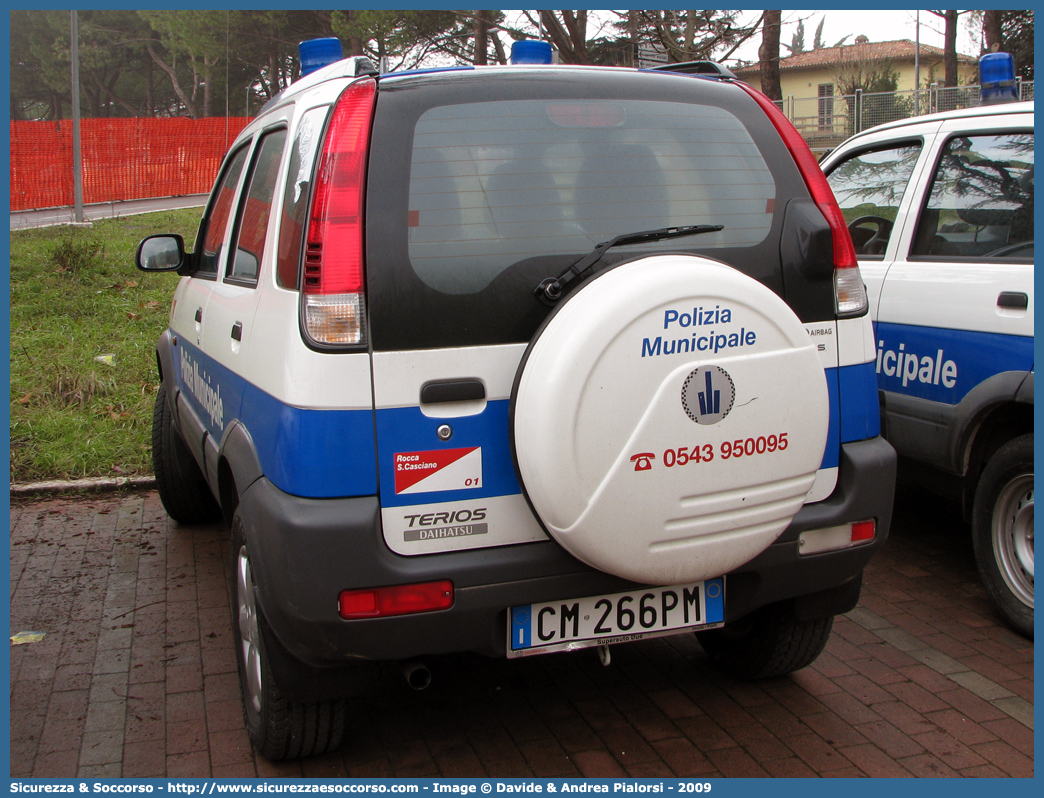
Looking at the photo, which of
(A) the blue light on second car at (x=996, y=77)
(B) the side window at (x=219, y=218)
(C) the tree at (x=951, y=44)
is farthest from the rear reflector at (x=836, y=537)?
(C) the tree at (x=951, y=44)

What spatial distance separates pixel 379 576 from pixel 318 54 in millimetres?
2021

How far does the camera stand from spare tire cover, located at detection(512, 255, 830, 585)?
90.0 inches

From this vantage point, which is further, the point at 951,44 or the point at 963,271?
the point at 951,44

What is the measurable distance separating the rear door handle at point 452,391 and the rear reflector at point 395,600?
0.47m

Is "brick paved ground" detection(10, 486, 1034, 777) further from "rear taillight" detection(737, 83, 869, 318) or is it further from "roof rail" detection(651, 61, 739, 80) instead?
"roof rail" detection(651, 61, 739, 80)

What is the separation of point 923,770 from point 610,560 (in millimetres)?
1251

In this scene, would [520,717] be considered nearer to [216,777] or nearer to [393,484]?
[216,777]

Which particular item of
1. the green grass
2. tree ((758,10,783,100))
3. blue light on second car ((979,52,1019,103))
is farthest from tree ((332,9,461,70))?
blue light on second car ((979,52,1019,103))

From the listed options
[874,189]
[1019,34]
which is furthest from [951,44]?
[874,189]

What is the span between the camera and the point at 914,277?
4203 millimetres

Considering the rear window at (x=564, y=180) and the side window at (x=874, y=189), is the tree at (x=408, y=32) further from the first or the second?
the rear window at (x=564, y=180)

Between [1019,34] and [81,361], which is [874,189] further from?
[1019,34]

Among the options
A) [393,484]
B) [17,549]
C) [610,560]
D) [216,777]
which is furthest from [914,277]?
[17,549]

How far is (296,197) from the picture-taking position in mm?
2621
